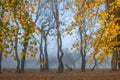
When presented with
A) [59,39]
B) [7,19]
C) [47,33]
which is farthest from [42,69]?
[7,19]

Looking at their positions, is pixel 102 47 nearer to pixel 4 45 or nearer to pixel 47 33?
pixel 4 45

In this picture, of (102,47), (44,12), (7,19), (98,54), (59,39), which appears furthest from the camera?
(44,12)

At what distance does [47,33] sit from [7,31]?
44.5 m

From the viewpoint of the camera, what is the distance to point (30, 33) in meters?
10.7

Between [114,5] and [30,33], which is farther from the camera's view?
[114,5]

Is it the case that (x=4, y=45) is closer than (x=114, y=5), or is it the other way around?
(x=4, y=45)

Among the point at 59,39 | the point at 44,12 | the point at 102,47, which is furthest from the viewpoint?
the point at 44,12

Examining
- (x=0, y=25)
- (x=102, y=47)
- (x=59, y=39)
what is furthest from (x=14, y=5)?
(x=59, y=39)

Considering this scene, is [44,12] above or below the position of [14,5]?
above

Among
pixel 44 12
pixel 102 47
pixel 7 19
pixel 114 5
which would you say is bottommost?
pixel 102 47

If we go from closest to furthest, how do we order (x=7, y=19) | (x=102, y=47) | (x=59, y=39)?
(x=7, y=19), (x=102, y=47), (x=59, y=39)

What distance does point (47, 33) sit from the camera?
55469 mm

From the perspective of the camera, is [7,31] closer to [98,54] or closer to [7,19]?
[7,19]

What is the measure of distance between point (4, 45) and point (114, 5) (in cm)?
828
